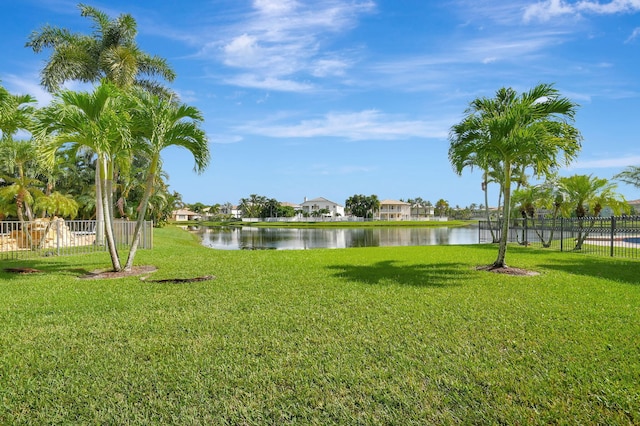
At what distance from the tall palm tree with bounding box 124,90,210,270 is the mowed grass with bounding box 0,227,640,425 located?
3803 millimetres

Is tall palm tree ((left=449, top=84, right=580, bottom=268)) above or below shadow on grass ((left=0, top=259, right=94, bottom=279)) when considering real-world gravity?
above

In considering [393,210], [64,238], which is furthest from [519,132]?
[393,210]

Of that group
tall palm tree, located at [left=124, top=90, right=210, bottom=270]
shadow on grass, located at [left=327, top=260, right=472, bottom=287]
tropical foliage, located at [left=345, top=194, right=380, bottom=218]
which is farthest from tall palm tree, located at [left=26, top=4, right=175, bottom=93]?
tropical foliage, located at [left=345, top=194, right=380, bottom=218]

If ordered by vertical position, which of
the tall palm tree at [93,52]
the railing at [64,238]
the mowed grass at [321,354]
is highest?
the tall palm tree at [93,52]

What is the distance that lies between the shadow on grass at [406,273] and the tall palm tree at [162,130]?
5248mm

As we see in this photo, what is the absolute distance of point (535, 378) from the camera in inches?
159

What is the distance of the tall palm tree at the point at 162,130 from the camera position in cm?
1059

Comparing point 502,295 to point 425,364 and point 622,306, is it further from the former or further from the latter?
point 425,364

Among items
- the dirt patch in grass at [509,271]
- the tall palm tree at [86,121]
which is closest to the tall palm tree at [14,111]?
the tall palm tree at [86,121]

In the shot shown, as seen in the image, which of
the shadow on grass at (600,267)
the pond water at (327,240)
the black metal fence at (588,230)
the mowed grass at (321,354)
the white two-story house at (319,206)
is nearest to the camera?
the mowed grass at (321,354)

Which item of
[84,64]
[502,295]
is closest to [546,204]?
[502,295]

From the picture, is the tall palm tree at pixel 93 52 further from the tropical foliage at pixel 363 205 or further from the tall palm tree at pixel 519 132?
the tropical foliage at pixel 363 205

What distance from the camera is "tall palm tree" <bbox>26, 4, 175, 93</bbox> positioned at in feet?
69.5

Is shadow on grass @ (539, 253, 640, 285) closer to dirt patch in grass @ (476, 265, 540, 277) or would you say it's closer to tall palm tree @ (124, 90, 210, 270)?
dirt patch in grass @ (476, 265, 540, 277)
